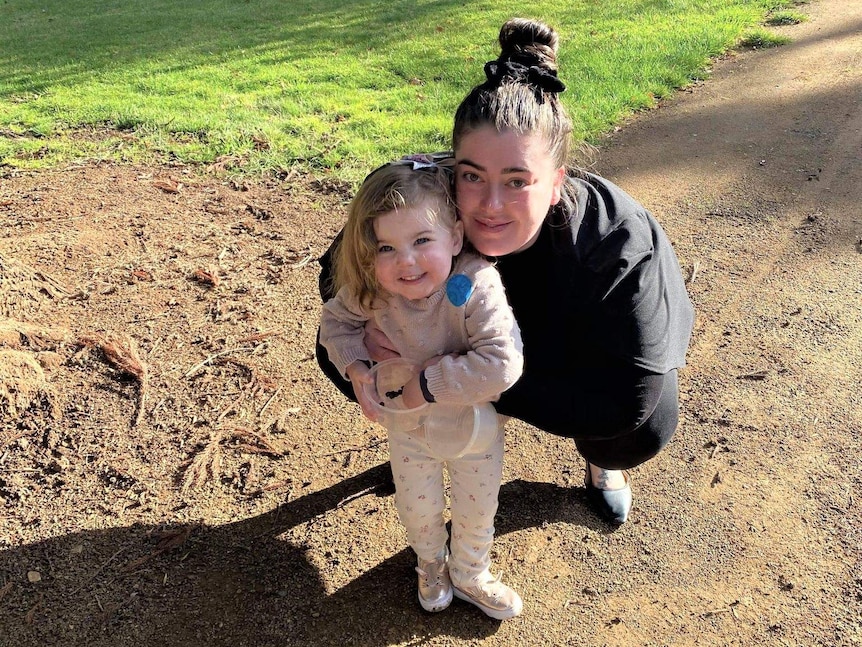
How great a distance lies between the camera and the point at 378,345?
84.4 inches

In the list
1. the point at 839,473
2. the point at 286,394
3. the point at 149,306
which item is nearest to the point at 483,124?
the point at 286,394

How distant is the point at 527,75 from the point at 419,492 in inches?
48.7

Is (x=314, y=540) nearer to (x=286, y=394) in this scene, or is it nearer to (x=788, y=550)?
(x=286, y=394)

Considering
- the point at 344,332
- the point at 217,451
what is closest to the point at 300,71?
the point at 217,451

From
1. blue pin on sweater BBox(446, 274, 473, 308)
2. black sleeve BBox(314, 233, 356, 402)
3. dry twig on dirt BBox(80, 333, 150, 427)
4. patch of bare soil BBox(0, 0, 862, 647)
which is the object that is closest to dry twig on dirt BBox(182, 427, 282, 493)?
patch of bare soil BBox(0, 0, 862, 647)

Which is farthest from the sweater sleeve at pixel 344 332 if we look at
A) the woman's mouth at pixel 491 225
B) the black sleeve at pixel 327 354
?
the woman's mouth at pixel 491 225

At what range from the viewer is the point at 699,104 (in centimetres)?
575

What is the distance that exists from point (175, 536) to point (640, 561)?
1.66m

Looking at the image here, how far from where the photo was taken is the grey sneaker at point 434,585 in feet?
7.75

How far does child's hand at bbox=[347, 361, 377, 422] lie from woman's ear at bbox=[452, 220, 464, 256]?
0.43m

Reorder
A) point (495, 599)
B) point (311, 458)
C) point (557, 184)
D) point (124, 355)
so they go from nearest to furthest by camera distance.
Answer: point (557, 184) < point (495, 599) < point (311, 458) < point (124, 355)

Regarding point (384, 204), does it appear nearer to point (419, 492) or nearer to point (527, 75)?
point (527, 75)

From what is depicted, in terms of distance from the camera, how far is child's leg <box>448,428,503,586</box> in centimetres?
217

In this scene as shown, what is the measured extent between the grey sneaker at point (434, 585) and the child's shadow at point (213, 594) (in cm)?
5
